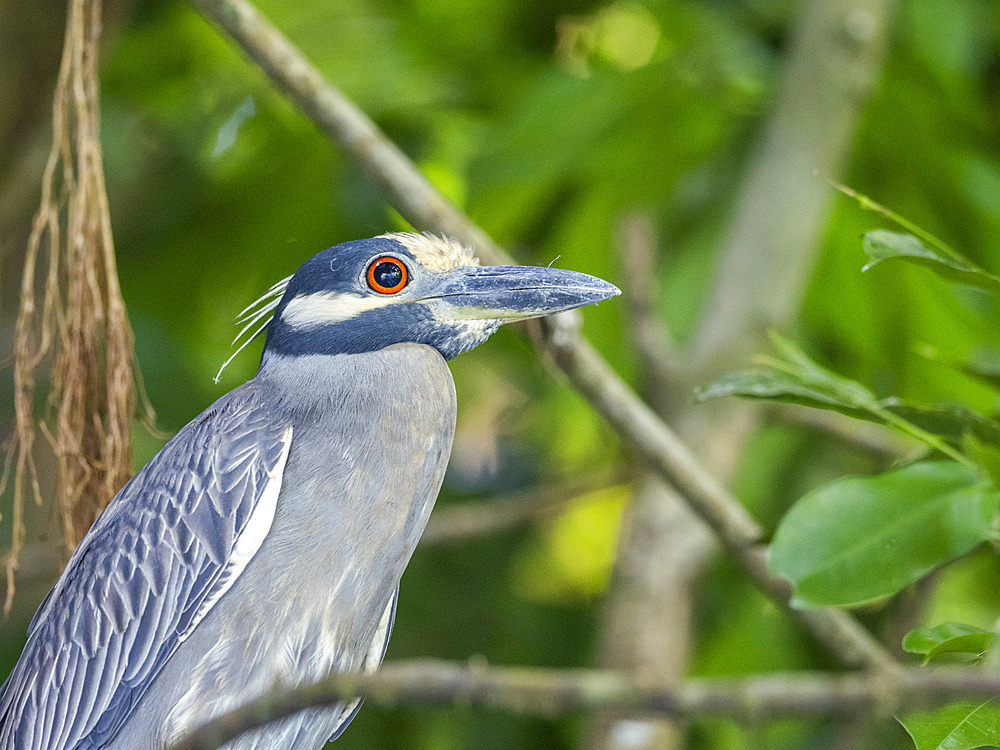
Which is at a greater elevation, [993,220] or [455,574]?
[993,220]

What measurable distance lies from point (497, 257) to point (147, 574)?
710 millimetres

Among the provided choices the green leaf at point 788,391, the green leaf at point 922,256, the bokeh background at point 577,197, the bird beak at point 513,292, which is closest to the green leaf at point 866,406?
the green leaf at point 788,391

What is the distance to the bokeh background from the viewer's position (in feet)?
7.87

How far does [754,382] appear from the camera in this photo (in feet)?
3.97

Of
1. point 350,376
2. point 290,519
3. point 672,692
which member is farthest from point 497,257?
point 672,692

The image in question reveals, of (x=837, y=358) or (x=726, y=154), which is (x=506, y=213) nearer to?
(x=726, y=154)

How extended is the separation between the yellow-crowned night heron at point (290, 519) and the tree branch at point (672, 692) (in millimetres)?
430

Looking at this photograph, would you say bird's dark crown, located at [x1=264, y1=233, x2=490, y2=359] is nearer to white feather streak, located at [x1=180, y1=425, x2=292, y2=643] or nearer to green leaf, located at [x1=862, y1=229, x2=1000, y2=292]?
white feather streak, located at [x1=180, y1=425, x2=292, y2=643]

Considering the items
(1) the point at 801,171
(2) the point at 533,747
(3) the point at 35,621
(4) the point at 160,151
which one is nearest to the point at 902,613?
(1) the point at 801,171

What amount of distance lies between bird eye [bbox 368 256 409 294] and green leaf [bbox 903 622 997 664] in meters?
0.64

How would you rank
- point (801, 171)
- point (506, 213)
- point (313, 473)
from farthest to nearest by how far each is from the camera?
point (506, 213) → point (801, 171) → point (313, 473)

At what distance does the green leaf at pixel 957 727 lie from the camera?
3.12 feet

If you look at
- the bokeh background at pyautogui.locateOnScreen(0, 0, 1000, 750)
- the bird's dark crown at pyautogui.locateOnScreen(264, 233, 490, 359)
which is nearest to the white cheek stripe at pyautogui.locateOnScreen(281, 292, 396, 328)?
the bird's dark crown at pyautogui.locateOnScreen(264, 233, 490, 359)

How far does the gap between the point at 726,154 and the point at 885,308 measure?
64 cm
